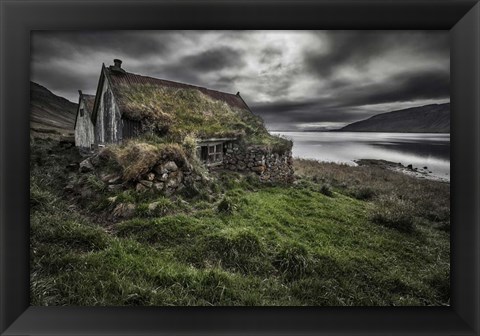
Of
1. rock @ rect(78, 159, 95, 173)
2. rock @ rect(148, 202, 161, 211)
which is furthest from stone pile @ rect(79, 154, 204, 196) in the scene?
rock @ rect(148, 202, 161, 211)

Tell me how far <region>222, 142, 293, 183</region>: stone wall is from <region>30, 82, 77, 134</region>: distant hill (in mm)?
1360

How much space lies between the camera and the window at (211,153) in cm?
206

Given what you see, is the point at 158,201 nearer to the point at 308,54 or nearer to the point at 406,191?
the point at 308,54

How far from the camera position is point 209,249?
67.9 inches

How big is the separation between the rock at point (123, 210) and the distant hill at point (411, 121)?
6.57ft

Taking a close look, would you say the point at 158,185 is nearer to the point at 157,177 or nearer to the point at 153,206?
the point at 157,177

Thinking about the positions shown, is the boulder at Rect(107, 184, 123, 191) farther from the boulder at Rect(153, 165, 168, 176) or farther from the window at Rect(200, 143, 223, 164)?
the window at Rect(200, 143, 223, 164)

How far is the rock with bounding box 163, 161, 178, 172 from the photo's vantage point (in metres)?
1.92

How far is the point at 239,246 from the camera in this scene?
5.66ft
